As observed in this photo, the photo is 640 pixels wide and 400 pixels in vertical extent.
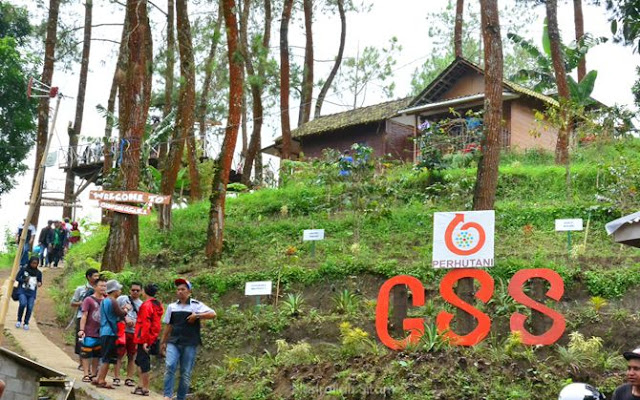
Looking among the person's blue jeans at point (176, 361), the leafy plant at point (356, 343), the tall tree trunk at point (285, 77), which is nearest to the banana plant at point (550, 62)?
the tall tree trunk at point (285, 77)

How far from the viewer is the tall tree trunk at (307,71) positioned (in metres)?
34.1

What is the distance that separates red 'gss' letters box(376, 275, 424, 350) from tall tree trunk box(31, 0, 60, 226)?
1699 centimetres

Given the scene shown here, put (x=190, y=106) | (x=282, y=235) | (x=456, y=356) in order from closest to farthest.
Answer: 1. (x=456, y=356)
2. (x=282, y=235)
3. (x=190, y=106)

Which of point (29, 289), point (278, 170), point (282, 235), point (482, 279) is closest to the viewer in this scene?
point (482, 279)

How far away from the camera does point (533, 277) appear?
13.1m

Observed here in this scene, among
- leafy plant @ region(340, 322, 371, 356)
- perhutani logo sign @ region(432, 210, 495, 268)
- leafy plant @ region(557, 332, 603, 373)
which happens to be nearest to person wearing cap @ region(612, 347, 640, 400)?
leafy plant @ region(557, 332, 603, 373)

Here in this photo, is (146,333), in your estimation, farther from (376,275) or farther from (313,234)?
(313,234)

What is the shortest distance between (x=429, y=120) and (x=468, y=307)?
63.7 feet

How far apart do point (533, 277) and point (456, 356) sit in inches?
71.0

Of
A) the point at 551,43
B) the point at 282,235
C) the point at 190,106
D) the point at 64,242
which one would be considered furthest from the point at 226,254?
the point at 551,43

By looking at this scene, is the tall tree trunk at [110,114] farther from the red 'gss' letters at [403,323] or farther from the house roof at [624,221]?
the house roof at [624,221]

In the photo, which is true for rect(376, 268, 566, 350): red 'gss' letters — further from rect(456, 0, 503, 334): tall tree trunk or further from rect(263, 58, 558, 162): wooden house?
rect(263, 58, 558, 162): wooden house

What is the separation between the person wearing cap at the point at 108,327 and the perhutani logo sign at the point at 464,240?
4.74 metres

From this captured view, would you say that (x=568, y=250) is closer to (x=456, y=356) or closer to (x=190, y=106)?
(x=456, y=356)
